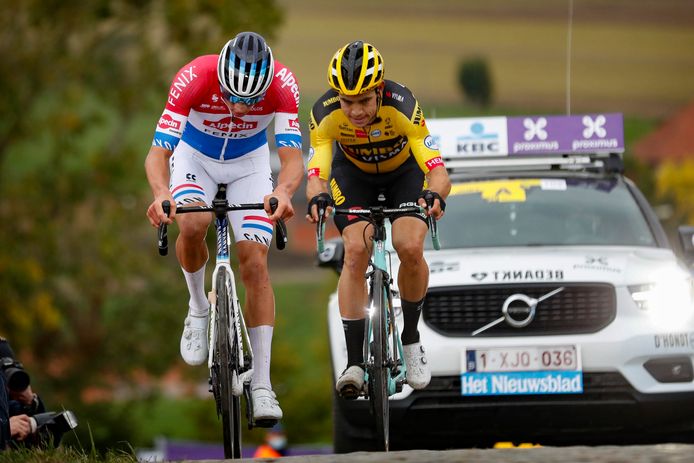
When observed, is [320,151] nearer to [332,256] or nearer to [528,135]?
[332,256]

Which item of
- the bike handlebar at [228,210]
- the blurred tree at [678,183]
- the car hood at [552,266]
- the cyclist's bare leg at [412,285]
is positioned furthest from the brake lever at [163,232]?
the blurred tree at [678,183]

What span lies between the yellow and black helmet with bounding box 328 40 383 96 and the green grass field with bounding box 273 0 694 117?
62.0m

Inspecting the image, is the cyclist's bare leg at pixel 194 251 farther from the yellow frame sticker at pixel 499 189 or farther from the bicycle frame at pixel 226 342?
the yellow frame sticker at pixel 499 189

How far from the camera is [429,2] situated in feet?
293

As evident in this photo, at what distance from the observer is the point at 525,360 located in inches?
375

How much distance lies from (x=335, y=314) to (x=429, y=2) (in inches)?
3165

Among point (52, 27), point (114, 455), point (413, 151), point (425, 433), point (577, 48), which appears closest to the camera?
point (114, 455)

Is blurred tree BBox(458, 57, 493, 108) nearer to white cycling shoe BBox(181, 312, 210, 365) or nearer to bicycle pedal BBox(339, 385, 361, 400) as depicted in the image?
white cycling shoe BBox(181, 312, 210, 365)

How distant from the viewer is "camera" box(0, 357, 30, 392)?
28.3ft

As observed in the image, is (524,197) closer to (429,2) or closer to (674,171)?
(429,2)

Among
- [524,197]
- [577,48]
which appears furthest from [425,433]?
[577,48]

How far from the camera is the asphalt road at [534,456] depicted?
657cm

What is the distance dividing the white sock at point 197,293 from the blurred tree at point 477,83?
5988 cm

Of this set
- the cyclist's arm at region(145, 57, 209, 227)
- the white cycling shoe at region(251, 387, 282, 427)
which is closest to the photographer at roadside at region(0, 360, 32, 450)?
the white cycling shoe at region(251, 387, 282, 427)
